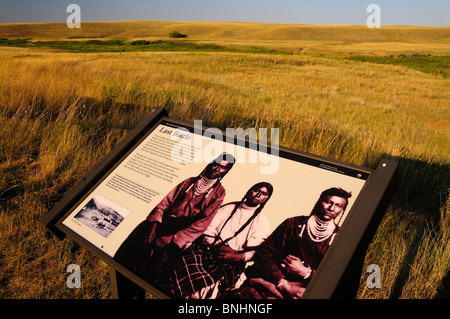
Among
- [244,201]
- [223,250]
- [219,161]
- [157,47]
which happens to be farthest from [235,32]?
[223,250]

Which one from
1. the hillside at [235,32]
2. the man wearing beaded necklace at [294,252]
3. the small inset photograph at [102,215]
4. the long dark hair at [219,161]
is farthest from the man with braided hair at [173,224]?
the hillside at [235,32]

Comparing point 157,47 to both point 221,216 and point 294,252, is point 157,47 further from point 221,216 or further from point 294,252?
point 294,252

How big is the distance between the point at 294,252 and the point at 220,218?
0.42 meters

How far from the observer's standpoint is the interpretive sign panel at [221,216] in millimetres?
1377

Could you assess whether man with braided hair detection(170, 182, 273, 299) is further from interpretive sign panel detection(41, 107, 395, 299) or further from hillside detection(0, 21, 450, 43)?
hillside detection(0, 21, 450, 43)

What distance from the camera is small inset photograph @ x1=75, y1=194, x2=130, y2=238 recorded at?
5.94ft

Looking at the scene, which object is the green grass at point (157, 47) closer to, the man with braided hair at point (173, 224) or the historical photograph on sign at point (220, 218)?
the historical photograph on sign at point (220, 218)

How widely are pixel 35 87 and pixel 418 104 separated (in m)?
13.7

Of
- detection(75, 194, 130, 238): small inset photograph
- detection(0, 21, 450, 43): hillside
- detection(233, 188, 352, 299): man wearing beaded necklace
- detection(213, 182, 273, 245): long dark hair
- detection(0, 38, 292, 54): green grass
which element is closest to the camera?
detection(233, 188, 352, 299): man wearing beaded necklace

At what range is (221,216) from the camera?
5.39 feet

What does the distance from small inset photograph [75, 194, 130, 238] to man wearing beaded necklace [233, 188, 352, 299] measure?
86 centimetres

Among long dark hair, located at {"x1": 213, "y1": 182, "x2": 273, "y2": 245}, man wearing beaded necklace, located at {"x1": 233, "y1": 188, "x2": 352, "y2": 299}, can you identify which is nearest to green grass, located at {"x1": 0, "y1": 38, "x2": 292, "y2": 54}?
long dark hair, located at {"x1": 213, "y1": 182, "x2": 273, "y2": 245}
